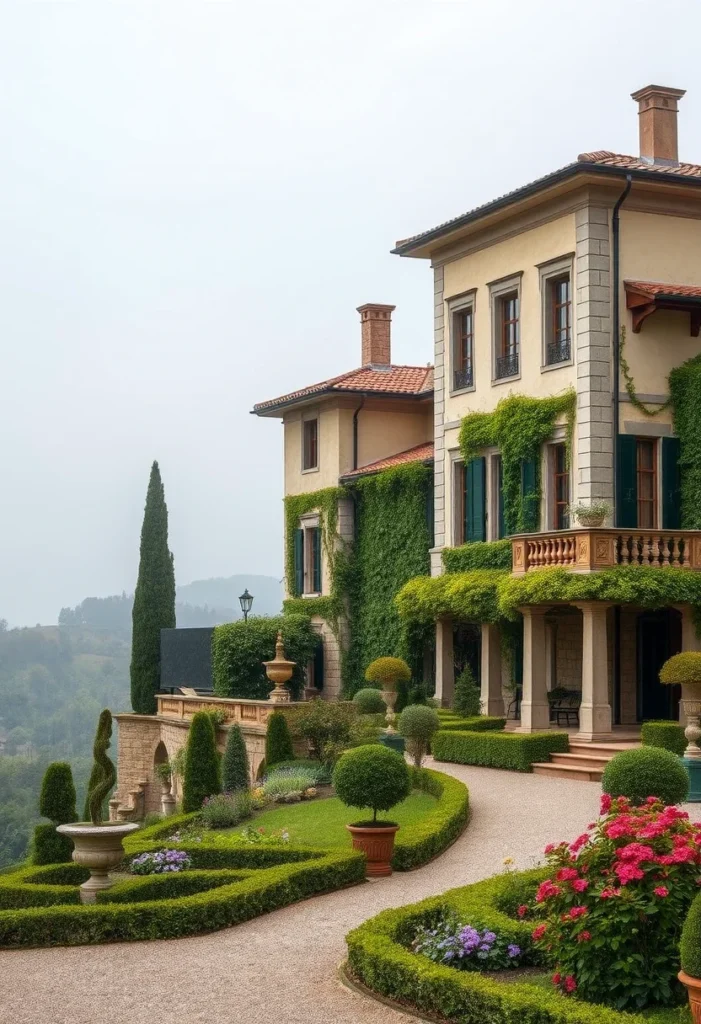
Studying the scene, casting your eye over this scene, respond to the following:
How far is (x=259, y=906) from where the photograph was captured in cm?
1631

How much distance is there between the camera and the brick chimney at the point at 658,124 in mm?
32375

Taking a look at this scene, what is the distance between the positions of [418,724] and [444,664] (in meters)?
8.11

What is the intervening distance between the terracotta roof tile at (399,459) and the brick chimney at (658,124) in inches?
389

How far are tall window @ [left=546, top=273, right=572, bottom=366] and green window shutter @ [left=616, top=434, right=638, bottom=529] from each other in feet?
7.16

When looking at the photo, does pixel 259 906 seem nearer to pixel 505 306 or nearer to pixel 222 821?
Answer: pixel 222 821

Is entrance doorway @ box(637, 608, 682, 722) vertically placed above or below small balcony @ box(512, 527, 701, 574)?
below

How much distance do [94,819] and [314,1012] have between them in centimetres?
604

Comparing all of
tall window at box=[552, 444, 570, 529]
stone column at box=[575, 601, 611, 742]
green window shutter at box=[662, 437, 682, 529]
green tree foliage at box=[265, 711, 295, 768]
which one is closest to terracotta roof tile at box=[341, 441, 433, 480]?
tall window at box=[552, 444, 570, 529]

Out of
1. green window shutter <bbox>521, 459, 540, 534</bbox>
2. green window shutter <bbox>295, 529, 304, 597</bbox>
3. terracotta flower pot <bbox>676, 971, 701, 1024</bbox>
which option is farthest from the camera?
green window shutter <bbox>295, 529, 304, 597</bbox>

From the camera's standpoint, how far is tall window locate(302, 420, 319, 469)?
1763 inches

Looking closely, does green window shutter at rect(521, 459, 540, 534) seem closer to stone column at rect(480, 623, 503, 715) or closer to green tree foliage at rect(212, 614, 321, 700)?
stone column at rect(480, 623, 503, 715)

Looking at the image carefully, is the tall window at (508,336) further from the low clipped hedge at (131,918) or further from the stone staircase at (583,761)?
the low clipped hedge at (131,918)

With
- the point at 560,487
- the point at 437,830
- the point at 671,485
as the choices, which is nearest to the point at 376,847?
the point at 437,830

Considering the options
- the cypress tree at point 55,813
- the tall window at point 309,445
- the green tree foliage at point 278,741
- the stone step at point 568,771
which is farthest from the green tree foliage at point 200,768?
the tall window at point 309,445
